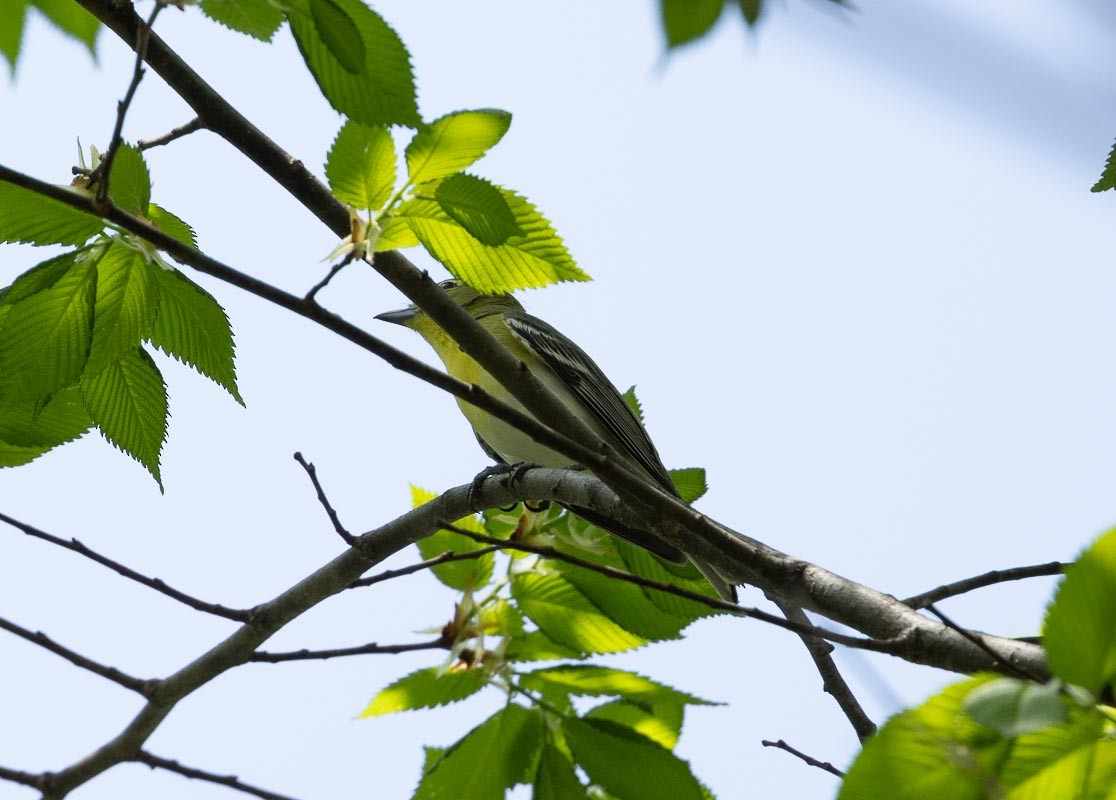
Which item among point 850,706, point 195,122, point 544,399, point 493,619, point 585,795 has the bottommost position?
point 585,795

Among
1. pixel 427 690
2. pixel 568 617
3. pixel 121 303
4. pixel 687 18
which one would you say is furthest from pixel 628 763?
pixel 687 18

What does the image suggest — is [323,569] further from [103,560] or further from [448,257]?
[448,257]

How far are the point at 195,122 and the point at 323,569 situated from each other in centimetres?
160

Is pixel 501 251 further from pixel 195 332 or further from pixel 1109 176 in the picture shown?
pixel 1109 176

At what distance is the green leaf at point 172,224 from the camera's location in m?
2.96

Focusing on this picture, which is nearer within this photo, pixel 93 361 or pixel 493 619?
pixel 93 361

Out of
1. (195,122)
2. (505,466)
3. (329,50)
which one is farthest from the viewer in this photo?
(505,466)

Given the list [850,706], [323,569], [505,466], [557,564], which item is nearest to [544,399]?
[557,564]

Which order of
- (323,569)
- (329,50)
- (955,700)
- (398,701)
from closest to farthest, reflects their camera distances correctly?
(955,700) → (329,50) → (398,701) → (323,569)

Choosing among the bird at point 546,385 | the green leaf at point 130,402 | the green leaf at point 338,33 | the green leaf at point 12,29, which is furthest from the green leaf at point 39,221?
the bird at point 546,385

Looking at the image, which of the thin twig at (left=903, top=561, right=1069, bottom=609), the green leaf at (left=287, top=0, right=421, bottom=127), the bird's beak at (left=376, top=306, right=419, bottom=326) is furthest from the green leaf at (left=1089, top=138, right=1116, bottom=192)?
the bird's beak at (left=376, top=306, right=419, bottom=326)

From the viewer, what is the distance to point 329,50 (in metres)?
2.22

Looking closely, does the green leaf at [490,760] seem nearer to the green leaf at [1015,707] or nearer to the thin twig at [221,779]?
the thin twig at [221,779]

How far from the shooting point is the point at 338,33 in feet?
7.15
